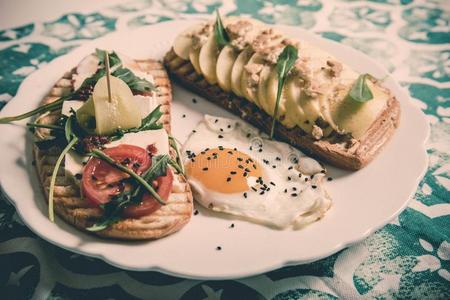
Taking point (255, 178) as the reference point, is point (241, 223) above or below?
below

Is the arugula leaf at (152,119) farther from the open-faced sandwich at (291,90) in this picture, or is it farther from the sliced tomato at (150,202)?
the open-faced sandwich at (291,90)

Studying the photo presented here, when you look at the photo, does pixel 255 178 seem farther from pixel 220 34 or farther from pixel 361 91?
pixel 220 34

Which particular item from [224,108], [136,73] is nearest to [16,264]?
[136,73]

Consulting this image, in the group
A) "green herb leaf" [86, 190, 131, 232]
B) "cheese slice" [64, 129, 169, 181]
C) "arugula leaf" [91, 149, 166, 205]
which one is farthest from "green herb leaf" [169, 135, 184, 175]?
"green herb leaf" [86, 190, 131, 232]

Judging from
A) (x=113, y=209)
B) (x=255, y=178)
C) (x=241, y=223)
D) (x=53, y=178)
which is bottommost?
(x=241, y=223)

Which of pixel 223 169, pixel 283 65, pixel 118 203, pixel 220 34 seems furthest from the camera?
pixel 220 34

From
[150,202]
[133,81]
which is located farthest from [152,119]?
[150,202]

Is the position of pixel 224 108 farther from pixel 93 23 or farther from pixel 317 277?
pixel 93 23
